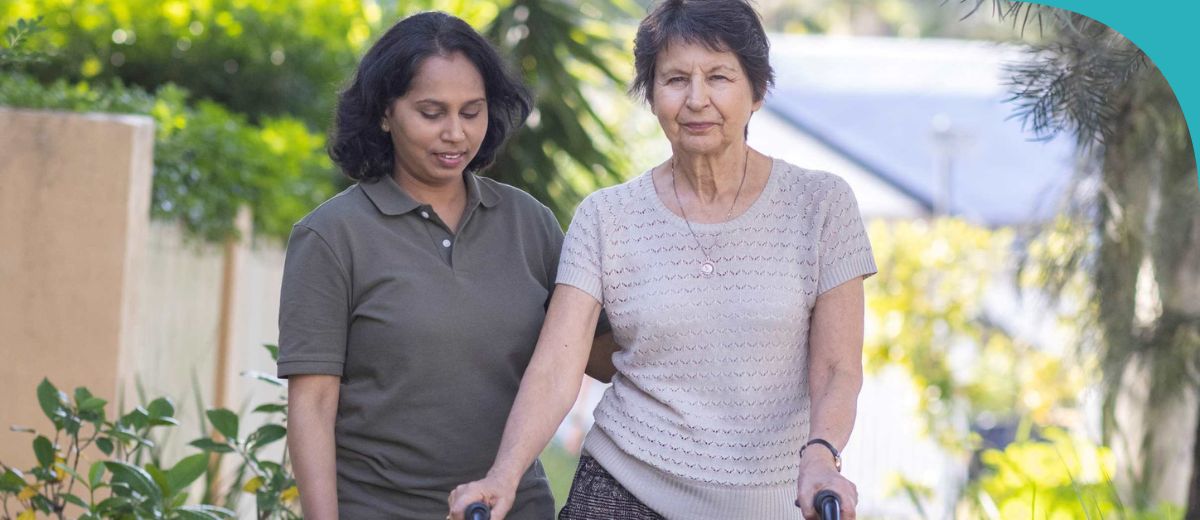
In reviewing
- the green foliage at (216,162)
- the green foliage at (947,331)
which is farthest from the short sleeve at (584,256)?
the green foliage at (947,331)

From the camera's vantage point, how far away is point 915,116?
2808 cm

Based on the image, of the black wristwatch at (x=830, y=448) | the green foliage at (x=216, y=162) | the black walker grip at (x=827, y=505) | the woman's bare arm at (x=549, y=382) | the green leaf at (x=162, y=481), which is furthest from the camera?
the green foliage at (x=216, y=162)

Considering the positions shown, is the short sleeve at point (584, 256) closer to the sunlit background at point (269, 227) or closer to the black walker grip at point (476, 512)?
the black walker grip at point (476, 512)

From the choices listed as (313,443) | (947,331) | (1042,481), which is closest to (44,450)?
(313,443)

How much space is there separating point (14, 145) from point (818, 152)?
19.9m

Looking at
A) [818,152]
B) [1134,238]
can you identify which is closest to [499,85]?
[1134,238]

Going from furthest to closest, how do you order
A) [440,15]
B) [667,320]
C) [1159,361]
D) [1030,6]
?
[1159,361]
[1030,6]
[440,15]
[667,320]

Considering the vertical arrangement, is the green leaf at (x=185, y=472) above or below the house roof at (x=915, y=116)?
below

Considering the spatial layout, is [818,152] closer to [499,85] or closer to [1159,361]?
[1159,361]

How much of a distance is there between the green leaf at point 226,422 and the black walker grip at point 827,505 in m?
1.50

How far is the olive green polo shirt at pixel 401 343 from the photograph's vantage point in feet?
9.66

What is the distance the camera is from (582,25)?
7004mm

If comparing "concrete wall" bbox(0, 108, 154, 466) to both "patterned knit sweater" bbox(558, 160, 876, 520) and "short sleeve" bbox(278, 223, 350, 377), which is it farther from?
"patterned knit sweater" bbox(558, 160, 876, 520)

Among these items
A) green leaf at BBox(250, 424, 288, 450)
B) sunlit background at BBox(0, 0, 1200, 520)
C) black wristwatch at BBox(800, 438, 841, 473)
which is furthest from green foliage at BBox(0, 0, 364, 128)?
black wristwatch at BBox(800, 438, 841, 473)
